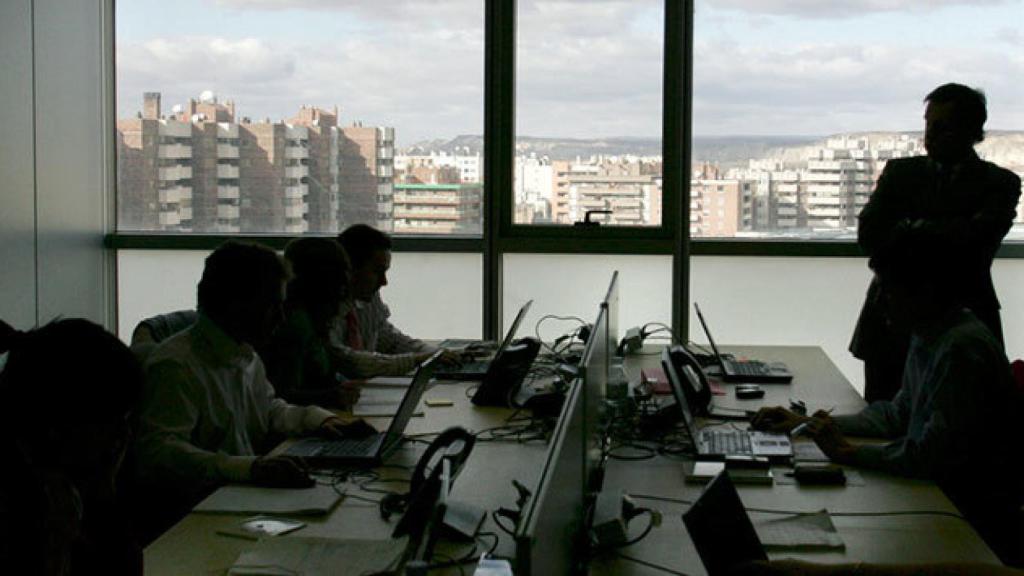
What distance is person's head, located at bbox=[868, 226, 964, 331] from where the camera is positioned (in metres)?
3.02

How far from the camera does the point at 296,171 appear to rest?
6.90 metres

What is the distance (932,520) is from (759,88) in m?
4.25

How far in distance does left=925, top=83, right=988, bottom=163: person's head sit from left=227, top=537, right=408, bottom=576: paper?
9.76ft

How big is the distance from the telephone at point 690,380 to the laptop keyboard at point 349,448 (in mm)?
839

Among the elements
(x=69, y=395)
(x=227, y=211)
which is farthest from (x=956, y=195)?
(x=227, y=211)

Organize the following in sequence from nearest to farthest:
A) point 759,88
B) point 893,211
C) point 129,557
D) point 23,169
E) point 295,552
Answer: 1. point 129,557
2. point 295,552
3. point 893,211
4. point 23,169
5. point 759,88

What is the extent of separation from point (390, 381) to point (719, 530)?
2505 millimetres

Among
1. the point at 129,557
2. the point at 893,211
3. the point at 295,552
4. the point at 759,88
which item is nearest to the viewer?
the point at 129,557

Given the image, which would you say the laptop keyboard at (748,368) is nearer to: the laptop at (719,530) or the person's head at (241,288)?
the person's head at (241,288)

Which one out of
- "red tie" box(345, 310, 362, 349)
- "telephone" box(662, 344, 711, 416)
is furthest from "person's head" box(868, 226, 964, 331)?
"red tie" box(345, 310, 362, 349)

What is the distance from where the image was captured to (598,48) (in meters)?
6.72

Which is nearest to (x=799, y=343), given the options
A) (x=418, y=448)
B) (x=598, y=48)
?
(x=598, y=48)

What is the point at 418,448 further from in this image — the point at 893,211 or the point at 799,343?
the point at 799,343

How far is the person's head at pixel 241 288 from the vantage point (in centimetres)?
321
